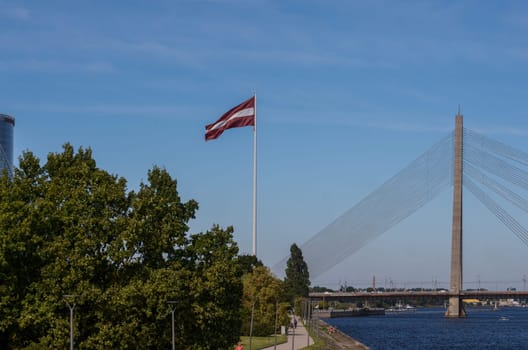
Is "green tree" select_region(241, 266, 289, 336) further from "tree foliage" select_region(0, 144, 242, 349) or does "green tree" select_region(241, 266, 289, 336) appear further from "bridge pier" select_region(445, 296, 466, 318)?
"bridge pier" select_region(445, 296, 466, 318)

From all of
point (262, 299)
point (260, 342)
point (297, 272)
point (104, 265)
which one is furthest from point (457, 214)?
point (104, 265)

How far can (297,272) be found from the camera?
15838 cm

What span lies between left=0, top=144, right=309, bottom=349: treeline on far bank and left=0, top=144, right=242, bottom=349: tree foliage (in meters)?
0.06

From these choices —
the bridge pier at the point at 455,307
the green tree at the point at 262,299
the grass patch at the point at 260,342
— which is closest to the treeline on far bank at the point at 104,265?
the grass patch at the point at 260,342

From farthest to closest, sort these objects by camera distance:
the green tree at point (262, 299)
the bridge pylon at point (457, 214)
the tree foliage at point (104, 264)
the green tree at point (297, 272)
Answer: the green tree at point (297, 272), the bridge pylon at point (457, 214), the green tree at point (262, 299), the tree foliage at point (104, 264)

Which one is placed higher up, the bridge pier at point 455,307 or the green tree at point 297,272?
the green tree at point 297,272

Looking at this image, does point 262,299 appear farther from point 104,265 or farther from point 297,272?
point 297,272

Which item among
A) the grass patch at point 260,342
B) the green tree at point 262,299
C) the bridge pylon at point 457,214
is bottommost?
the grass patch at point 260,342

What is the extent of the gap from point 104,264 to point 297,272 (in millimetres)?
113577

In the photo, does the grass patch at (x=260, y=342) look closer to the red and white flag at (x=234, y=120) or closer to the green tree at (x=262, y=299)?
the green tree at (x=262, y=299)

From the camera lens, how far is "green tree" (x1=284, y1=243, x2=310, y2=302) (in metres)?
158

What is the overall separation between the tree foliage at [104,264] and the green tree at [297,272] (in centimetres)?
10657

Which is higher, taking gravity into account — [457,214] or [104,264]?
[457,214]

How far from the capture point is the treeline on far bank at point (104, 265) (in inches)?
1743
